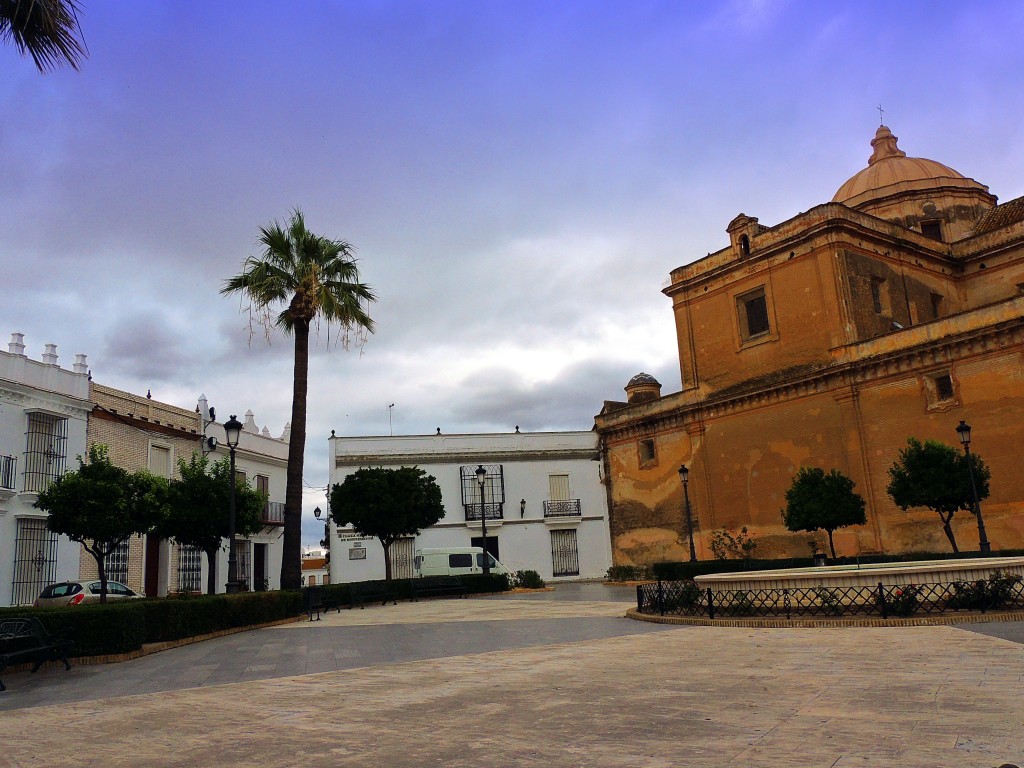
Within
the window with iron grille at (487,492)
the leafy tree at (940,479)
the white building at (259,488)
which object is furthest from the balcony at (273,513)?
the leafy tree at (940,479)

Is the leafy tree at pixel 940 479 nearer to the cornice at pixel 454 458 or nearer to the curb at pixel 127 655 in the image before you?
the curb at pixel 127 655

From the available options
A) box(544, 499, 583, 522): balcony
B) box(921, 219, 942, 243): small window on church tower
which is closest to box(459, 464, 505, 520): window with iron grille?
box(544, 499, 583, 522): balcony

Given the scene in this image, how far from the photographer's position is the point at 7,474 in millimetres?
20891

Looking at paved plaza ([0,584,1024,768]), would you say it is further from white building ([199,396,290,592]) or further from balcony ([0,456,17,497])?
white building ([199,396,290,592])

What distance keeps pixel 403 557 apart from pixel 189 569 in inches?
498

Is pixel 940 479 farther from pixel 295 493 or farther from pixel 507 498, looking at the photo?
pixel 507 498

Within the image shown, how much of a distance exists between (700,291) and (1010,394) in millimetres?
12137

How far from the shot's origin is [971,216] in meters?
32.2

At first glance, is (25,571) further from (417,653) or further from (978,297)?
(978,297)

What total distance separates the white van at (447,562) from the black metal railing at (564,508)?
912cm

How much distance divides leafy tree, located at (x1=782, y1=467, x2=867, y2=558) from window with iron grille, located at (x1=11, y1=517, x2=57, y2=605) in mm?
20346

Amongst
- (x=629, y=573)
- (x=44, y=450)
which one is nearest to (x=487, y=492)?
(x=629, y=573)

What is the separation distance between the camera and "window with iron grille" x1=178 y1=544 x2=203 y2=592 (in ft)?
90.1

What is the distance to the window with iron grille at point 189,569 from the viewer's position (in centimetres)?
2747
